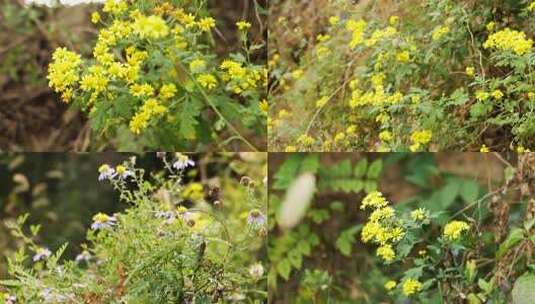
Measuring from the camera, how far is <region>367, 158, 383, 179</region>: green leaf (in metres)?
2.43

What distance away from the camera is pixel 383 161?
2.53m

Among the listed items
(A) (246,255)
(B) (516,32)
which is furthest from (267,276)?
(B) (516,32)

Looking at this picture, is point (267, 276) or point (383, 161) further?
A: point (383, 161)

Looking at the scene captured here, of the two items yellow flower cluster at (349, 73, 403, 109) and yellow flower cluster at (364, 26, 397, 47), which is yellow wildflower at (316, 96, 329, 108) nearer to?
yellow flower cluster at (349, 73, 403, 109)

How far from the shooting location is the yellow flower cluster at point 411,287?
2062mm

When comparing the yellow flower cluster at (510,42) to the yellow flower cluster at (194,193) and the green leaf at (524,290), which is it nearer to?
the green leaf at (524,290)

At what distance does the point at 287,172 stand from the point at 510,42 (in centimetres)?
62

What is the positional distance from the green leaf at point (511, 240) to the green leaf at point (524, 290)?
69mm

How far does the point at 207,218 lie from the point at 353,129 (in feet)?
1.29

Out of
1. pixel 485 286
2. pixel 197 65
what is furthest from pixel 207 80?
pixel 485 286

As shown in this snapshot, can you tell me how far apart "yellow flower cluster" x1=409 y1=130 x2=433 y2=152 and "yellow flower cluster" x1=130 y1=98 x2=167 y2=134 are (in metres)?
0.55

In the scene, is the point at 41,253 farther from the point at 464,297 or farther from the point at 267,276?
the point at 464,297

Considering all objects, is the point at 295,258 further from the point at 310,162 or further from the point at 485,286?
the point at 485,286

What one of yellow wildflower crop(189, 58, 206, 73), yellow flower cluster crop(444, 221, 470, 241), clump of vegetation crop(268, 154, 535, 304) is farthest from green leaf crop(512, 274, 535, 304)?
yellow wildflower crop(189, 58, 206, 73)
